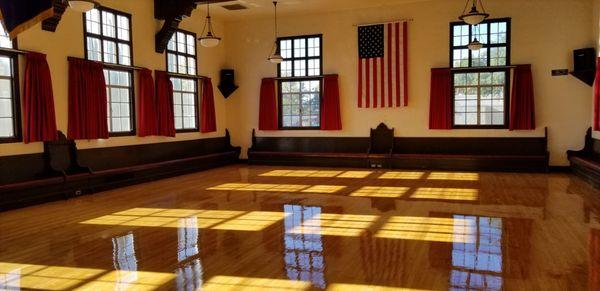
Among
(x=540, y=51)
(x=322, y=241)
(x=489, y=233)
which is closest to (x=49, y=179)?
(x=322, y=241)

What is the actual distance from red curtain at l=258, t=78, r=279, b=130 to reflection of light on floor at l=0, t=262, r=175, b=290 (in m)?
9.31

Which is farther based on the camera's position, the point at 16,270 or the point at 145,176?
the point at 145,176

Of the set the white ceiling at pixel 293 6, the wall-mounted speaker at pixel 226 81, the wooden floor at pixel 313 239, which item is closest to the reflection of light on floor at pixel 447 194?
the wooden floor at pixel 313 239

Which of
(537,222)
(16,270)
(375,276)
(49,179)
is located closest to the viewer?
(375,276)

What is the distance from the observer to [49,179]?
26.0 feet

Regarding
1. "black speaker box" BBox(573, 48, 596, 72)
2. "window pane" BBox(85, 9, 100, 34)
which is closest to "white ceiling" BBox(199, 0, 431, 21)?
"window pane" BBox(85, 9, 100, 34)

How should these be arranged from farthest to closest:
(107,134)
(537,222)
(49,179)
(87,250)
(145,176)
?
(145,176)
(107,134)
(49,179)
(537,222)
(87,250)

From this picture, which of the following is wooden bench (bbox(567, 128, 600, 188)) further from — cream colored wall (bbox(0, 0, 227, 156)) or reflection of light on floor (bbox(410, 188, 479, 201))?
cream colored wall (bbox(0, 0, 227, 156))

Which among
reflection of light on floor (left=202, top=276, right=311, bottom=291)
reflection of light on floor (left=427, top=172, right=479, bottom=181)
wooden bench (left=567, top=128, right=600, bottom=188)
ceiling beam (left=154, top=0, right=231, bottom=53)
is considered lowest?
reflection of light on floor (left=202, top=276, right=311, bottom=291)

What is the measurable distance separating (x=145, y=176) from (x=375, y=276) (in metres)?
7.53

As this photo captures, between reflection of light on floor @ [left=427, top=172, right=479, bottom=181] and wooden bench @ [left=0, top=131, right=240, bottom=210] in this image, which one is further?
reflection of light on floor @ [left=427, top=172, right=479, bottom=181]

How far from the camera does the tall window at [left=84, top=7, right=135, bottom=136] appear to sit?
30.2 ft

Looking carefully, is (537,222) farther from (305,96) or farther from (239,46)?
(239,46)

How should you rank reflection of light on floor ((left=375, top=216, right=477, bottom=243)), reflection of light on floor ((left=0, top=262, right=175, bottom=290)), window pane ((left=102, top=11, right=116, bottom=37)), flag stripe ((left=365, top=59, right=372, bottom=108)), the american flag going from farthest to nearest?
flag stripe ((left=365, top=59, right=372, bottom=108)) → the american flag → window pane ((left=102, top=11, right=116, bottom=37)) → reflection of light on floor ((left=375, top=216, right=477, bottom=243)) → reflection of light on floor ((left=0, top=262, right=175, bottom=290))
